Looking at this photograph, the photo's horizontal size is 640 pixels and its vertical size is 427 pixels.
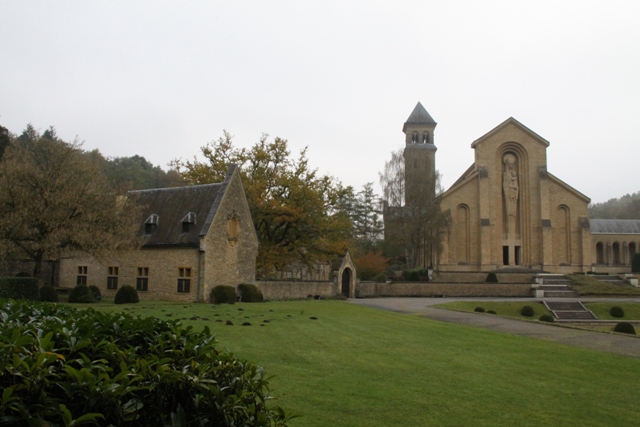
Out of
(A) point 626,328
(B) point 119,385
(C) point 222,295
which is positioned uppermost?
(B) point 119,385

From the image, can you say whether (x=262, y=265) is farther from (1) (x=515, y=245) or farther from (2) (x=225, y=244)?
(1) (x=515, y=245)

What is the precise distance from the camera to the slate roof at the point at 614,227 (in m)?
76.2

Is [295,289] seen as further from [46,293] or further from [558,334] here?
[558,334]

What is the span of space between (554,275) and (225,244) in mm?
39282

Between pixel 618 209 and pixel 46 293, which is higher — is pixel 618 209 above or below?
above

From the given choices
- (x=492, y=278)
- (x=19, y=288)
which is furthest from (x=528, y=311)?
(x=19, y=288)

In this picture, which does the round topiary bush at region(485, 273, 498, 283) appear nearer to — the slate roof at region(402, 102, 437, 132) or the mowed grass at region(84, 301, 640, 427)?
the mowed grass at region(84, 301, 640, 427)

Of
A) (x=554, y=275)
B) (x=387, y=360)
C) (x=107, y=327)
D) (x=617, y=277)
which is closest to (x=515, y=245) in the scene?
(x=554, y=275)

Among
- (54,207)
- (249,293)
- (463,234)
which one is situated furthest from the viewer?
(463,234)

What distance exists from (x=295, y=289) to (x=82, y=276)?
14.0 meters

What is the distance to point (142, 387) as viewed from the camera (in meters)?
3.81

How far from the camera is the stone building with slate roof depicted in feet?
103

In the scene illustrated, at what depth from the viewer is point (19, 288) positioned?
25.3 meters

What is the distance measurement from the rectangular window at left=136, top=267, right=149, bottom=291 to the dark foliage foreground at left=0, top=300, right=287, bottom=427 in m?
29.3
